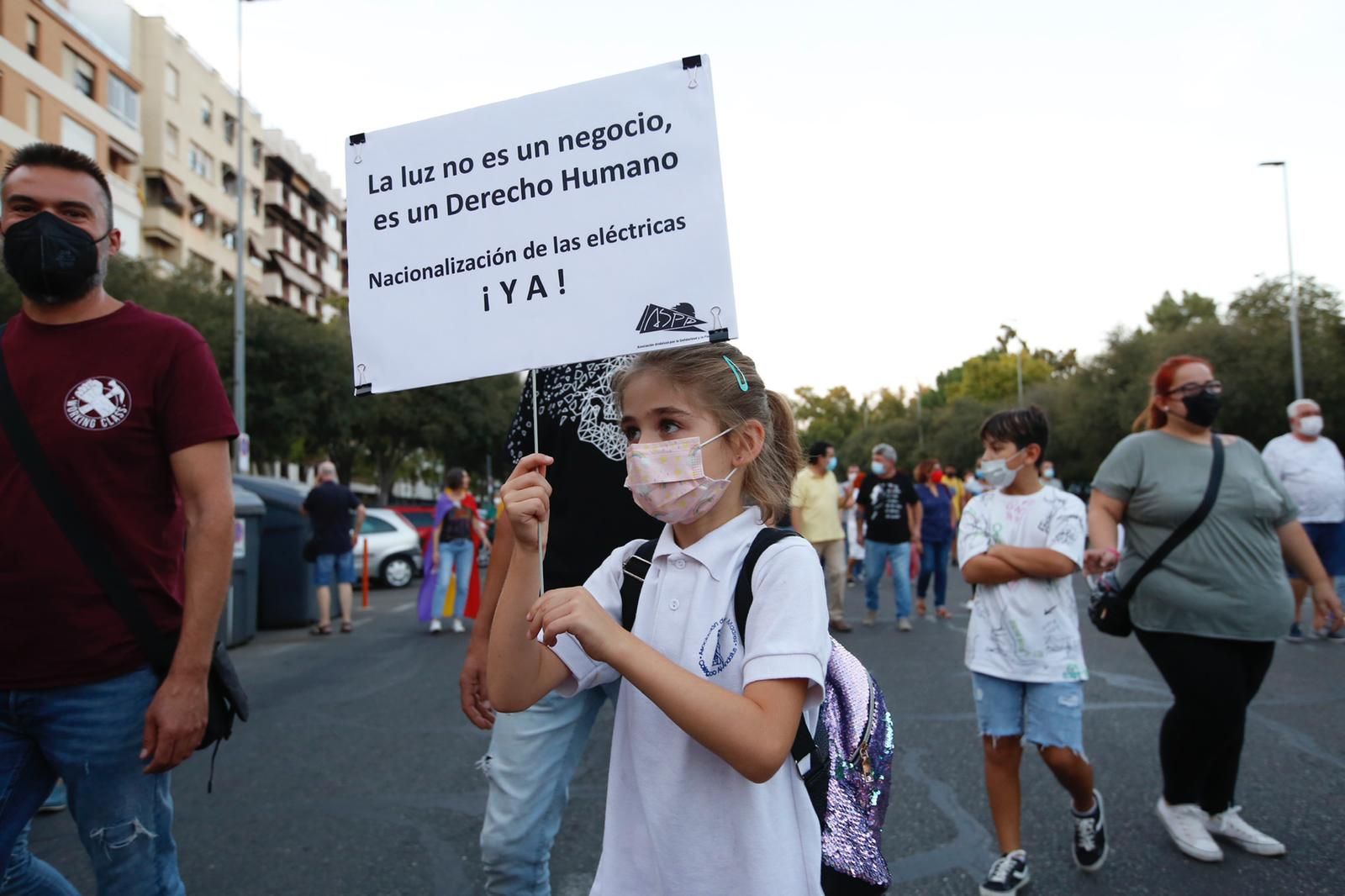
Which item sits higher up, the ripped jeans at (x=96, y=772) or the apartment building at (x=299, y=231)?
the apartment building at (x=299, y=231)

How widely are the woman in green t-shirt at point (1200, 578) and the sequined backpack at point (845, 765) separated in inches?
85.0

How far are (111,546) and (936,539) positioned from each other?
985cm

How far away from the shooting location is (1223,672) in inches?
148

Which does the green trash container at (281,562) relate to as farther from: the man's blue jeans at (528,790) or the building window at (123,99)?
the building window at (123,99)

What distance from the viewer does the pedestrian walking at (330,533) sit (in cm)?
1096

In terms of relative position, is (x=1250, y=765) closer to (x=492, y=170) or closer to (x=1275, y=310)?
(x=492, y=170)

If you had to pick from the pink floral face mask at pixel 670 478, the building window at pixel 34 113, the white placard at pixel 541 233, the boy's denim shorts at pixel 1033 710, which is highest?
the building window at pixel 34 113

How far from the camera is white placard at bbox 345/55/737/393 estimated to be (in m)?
2.05

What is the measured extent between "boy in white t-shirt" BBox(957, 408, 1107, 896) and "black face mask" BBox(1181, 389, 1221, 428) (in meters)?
0.61

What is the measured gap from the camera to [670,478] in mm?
1878

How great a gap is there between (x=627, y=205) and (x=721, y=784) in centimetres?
111

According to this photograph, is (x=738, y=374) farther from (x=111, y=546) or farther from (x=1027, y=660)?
(x=1027, y=660)

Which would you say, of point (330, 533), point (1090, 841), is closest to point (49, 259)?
point (1090, 841)

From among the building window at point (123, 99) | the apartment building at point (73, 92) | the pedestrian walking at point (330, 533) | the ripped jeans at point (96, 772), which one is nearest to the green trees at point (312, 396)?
the apartment building at point (73, 92)
